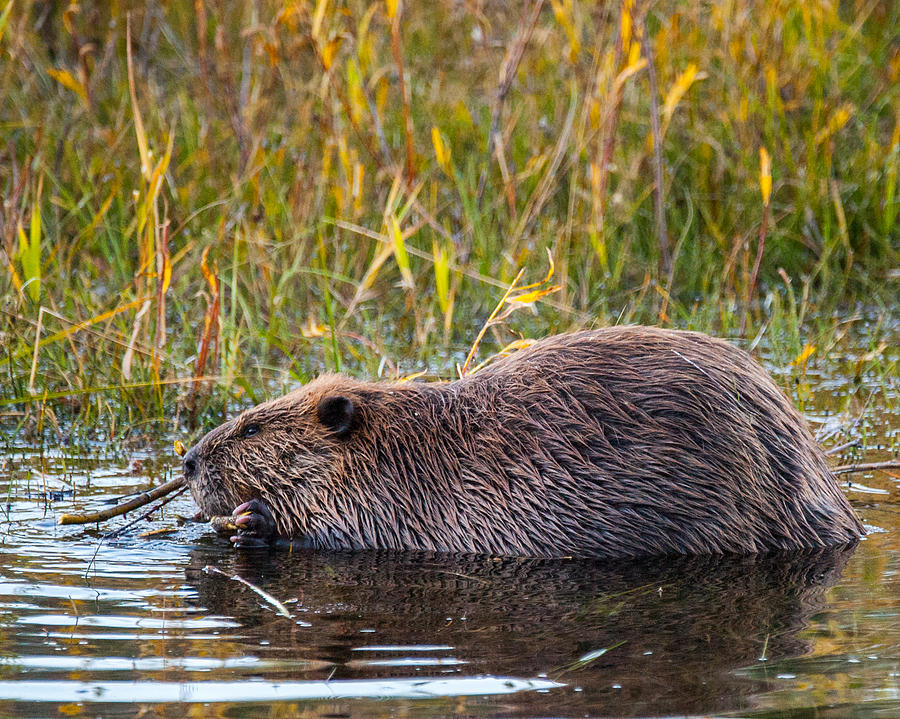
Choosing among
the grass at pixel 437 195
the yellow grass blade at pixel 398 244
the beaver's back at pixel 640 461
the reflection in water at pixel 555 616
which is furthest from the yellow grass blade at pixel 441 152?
the reflection in water at pixel 555 616

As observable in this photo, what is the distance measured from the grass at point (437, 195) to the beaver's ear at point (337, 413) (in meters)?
0.62

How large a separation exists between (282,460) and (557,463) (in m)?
0.81

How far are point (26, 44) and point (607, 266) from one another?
134 inches

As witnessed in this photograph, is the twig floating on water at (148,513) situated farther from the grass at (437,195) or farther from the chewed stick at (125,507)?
the grass at (437,195)

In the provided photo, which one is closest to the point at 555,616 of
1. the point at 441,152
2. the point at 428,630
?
the point at 428,630

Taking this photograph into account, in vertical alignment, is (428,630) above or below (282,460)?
above

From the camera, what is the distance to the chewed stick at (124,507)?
3.29 m

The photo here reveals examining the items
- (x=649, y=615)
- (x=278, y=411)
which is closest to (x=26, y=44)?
(x=278, y=411)

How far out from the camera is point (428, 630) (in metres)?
2.62

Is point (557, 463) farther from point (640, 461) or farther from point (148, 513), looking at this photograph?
point (148, 513)

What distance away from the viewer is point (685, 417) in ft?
10.5

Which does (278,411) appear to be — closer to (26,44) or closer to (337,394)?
(337,394)

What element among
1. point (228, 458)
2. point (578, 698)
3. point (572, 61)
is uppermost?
point (572, 61)

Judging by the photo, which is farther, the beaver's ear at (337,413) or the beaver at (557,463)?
the beaver's ear at (337,413)
